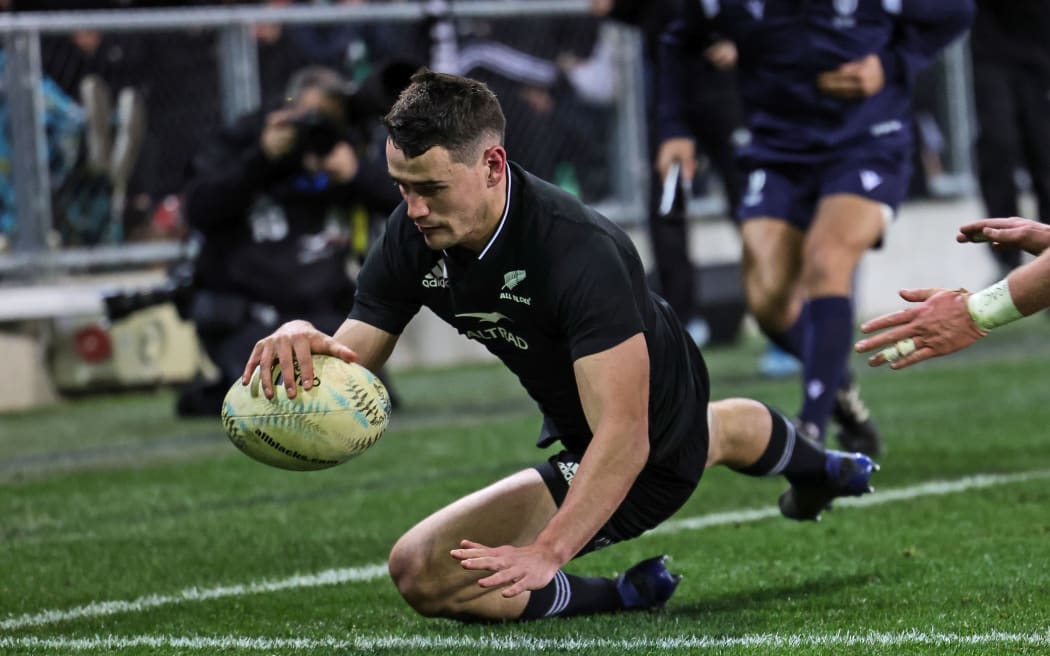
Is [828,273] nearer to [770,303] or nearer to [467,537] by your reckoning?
[770,303]

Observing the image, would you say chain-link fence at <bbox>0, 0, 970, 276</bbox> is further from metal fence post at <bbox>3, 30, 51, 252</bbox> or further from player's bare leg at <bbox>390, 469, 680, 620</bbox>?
player's bare leg at <bbox>390, 469, 680, 620</bbox>

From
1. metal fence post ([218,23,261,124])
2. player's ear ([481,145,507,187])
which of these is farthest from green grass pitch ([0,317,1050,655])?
metal fence post ([218,23,261,124])

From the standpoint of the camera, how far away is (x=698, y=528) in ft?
19.4

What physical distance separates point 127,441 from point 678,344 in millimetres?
5155

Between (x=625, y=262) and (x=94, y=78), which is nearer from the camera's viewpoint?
(x=625, y=262)

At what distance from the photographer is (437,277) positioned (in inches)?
171

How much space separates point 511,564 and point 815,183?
3662 millimetres

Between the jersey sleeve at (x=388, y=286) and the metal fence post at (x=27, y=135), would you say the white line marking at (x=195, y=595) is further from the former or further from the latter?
the metal fence post at (x=27, y=135)

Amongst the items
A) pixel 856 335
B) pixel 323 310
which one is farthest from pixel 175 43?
pixel 856 335

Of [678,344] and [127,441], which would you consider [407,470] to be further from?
[678,344]

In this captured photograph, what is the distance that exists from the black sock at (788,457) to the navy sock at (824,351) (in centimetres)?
142

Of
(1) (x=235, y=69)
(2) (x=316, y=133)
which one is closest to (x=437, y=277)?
(2) (x=316, y=133)

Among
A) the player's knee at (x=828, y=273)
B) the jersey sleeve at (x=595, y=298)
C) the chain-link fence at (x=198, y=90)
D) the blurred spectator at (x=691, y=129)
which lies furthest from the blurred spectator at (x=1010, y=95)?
the jersey sleeve at (x=595, y=298)

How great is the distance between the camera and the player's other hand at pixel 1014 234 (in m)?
3.99
